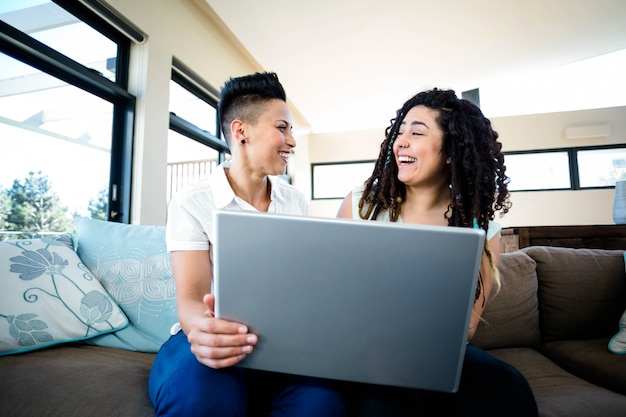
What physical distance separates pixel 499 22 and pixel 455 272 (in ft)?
13.5

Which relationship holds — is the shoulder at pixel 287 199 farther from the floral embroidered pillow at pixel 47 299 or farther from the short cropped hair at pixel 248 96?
the floral embroidered pillow at pixel 47 299

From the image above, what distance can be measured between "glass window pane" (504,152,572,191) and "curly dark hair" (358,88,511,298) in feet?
15.7

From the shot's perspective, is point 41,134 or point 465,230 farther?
point 41,134

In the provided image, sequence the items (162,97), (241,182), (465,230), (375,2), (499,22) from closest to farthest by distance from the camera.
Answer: (465,230)
(241,182)
(162,97)
(375,2)
(499,22)

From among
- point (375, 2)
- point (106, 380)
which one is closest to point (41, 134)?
point (106, 380)

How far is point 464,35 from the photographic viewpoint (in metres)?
3.74

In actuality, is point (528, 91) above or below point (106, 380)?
above

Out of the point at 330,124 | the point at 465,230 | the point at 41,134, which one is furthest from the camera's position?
the point at 330,124

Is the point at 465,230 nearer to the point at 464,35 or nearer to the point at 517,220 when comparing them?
the point at 464,35

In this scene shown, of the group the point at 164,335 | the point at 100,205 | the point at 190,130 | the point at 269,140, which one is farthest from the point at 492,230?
the point at 190,130

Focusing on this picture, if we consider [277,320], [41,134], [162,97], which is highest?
[162,97]

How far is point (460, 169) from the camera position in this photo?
1.07 meters

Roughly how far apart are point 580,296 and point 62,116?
113 inches

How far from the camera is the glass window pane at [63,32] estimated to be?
1.83m
